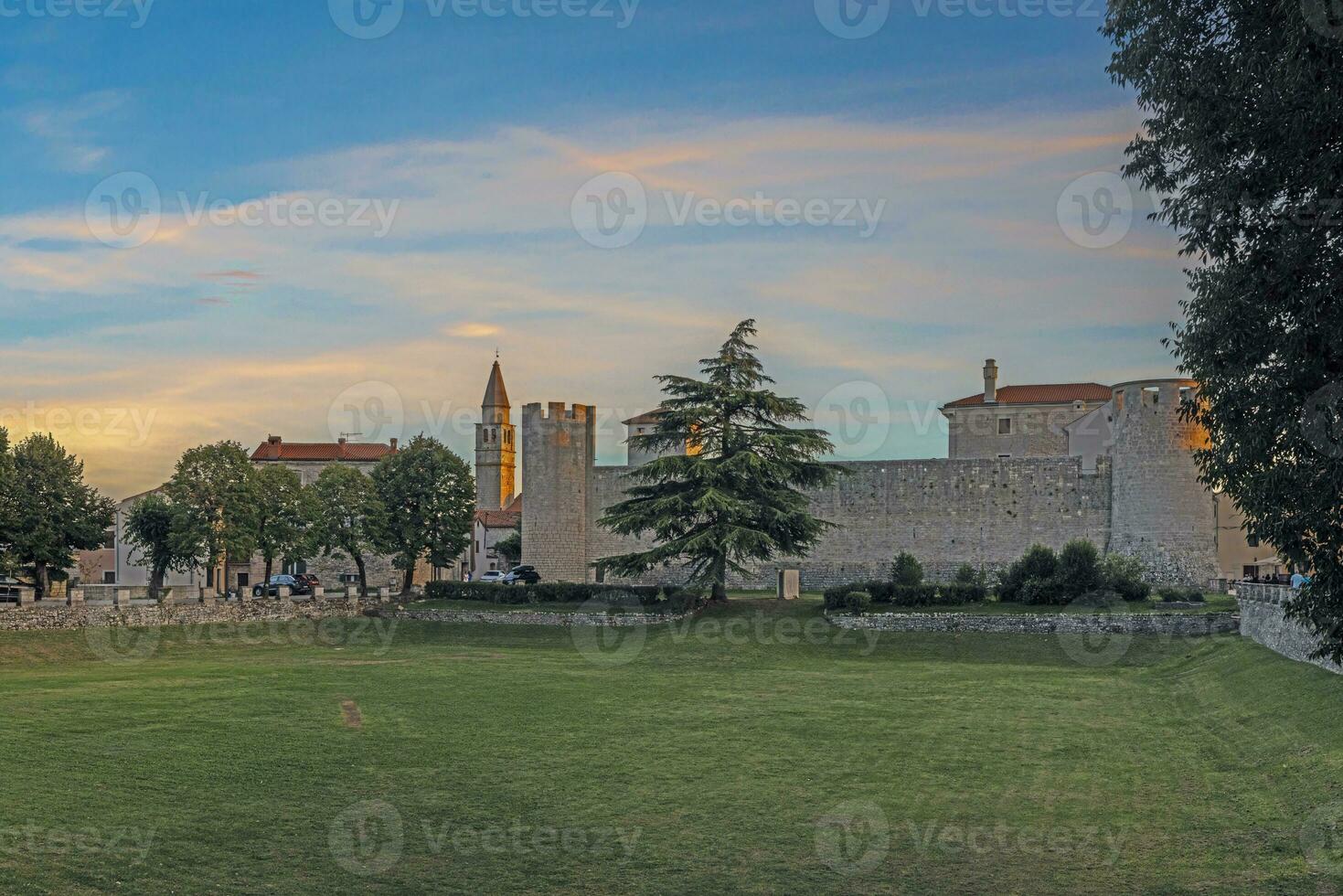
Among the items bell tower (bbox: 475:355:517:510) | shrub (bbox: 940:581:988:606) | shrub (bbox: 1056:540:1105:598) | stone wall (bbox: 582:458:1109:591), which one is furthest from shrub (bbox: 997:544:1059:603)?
bell tower (bbox: 475:355:517:510)

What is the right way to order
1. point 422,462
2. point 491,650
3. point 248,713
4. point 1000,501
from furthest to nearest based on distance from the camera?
point 422,462 → point 1000,501 → point 491,650 → point 248,713

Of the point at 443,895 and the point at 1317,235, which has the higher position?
the point at 1317,235

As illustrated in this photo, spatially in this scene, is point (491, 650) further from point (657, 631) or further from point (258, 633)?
point (258, 633)

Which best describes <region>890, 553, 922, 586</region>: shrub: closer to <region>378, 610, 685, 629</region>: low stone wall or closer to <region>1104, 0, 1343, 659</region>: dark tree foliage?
<region>378, 610, 685, 629</region>: low stone wall

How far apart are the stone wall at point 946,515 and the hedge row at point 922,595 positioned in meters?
10.7

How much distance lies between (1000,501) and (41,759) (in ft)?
130

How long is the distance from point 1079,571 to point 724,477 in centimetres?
1073

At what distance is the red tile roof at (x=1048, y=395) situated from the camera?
71.0 meters

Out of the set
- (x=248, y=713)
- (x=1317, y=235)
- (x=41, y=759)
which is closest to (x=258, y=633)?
(x=248, y=713)

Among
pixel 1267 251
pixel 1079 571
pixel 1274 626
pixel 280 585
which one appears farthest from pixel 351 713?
pixel 280 585

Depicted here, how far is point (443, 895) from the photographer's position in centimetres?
1026

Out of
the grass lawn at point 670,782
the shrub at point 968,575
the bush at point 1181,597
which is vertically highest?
the shrub at point 968,575

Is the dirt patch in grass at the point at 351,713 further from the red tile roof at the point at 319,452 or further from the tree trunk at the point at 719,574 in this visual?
the red tile roof at the point at 319,452

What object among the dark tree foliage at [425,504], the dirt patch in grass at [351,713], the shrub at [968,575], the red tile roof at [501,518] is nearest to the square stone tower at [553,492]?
the dark tree foliage at [425,504]
